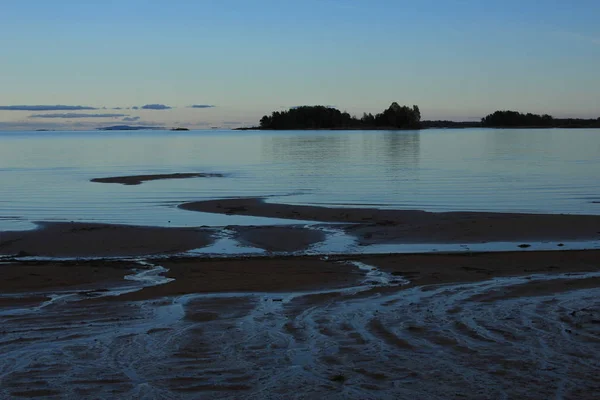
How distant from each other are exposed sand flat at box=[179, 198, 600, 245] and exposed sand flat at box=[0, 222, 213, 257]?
3961 mm

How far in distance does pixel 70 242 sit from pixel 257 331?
818 cm

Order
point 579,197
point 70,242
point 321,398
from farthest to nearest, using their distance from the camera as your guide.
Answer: point 579,197 → point 70,242 → point 321,398

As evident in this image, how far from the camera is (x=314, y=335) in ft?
23.5

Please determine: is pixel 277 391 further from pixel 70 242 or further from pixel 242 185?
pixel 242 185

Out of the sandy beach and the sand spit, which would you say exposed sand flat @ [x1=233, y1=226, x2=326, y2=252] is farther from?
the sand spit

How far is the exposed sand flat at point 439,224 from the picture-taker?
14844 millimetres

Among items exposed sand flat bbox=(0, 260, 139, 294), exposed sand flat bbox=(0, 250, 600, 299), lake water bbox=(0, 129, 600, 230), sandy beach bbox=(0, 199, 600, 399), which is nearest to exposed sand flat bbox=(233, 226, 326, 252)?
sandy beach bbox=(0, 199, 600, 399)

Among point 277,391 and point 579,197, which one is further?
point 579,197

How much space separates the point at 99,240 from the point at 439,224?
319 inches

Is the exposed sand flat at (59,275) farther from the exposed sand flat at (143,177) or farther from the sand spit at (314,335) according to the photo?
the exposed sand flat at (143,177)

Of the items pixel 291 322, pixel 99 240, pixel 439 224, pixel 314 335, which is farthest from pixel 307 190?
pixel 314 335

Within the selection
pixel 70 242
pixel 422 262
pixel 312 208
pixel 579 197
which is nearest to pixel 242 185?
pixel 312 208

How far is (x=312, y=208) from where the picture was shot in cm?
2073

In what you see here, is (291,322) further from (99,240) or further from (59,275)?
(99,240)
